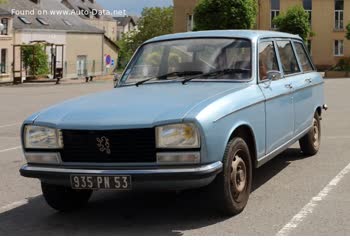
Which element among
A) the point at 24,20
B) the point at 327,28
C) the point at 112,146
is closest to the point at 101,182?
the point at 112,146

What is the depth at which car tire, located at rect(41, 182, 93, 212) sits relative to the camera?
603cm

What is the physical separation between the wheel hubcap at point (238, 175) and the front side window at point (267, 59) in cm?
127

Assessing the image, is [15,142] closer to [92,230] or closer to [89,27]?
[92,230]

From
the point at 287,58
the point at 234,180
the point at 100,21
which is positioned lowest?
the point at 234,180

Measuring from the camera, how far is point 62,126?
5.38 meters

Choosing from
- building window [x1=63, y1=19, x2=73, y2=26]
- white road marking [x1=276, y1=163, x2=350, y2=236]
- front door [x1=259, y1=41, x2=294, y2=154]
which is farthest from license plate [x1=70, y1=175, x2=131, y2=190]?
building window [x1=63, y1=19, x2=73, y2=26]

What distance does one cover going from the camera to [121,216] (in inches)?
236

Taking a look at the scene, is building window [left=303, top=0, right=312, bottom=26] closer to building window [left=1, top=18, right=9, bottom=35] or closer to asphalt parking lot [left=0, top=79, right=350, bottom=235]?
building window [left=1, top=18, right=9, bottom=35]

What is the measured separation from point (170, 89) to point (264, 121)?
105 centimetres

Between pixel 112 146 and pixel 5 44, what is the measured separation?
48737 millimetres

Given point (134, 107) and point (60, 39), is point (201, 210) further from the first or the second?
point (60, 39)

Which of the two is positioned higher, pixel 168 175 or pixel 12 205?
pixel 168 175

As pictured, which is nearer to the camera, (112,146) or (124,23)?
(112,146)

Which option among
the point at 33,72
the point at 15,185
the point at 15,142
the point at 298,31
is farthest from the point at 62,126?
the point at 298,31
